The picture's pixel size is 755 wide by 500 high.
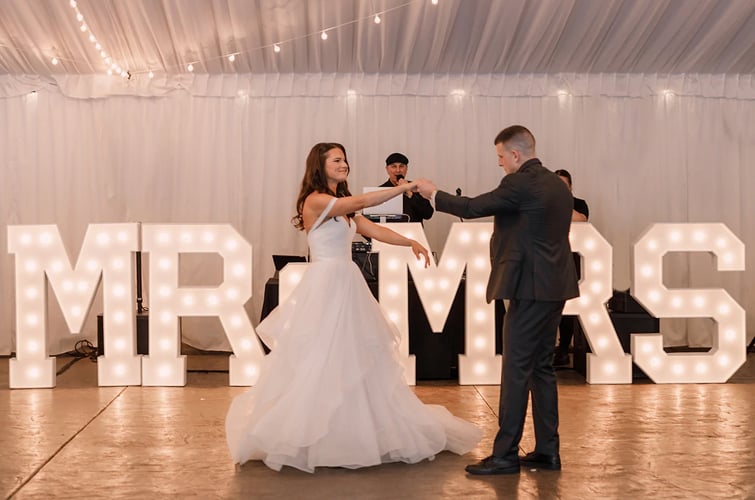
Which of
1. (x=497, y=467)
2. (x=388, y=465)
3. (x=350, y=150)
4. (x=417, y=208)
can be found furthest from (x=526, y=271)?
(x=350, y=150)

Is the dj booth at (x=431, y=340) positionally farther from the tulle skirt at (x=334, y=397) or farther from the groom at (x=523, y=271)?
the groom at (x=523, y=271)

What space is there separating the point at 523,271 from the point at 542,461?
1.01 m

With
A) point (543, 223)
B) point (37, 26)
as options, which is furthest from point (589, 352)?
point (37, 26)

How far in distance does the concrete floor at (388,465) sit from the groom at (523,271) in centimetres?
29

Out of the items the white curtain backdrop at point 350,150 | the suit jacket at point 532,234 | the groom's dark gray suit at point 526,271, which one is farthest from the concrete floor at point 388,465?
the white curtain backdrop at point 350,150

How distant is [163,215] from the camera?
28.9ft

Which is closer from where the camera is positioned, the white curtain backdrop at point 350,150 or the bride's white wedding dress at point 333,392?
the bride's white wedding dress at point 333,392

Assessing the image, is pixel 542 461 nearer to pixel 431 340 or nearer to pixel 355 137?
pixel 431 340

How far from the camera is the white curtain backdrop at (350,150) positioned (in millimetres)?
8742

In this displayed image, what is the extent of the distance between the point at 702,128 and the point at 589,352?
3.39m

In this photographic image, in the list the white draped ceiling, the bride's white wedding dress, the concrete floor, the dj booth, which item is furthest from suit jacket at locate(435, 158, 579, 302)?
the white draped ceiling

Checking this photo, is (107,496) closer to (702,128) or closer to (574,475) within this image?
(574,475)

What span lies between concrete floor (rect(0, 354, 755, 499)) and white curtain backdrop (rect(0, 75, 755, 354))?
8.51 feet

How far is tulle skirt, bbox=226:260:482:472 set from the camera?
427 centimetres
